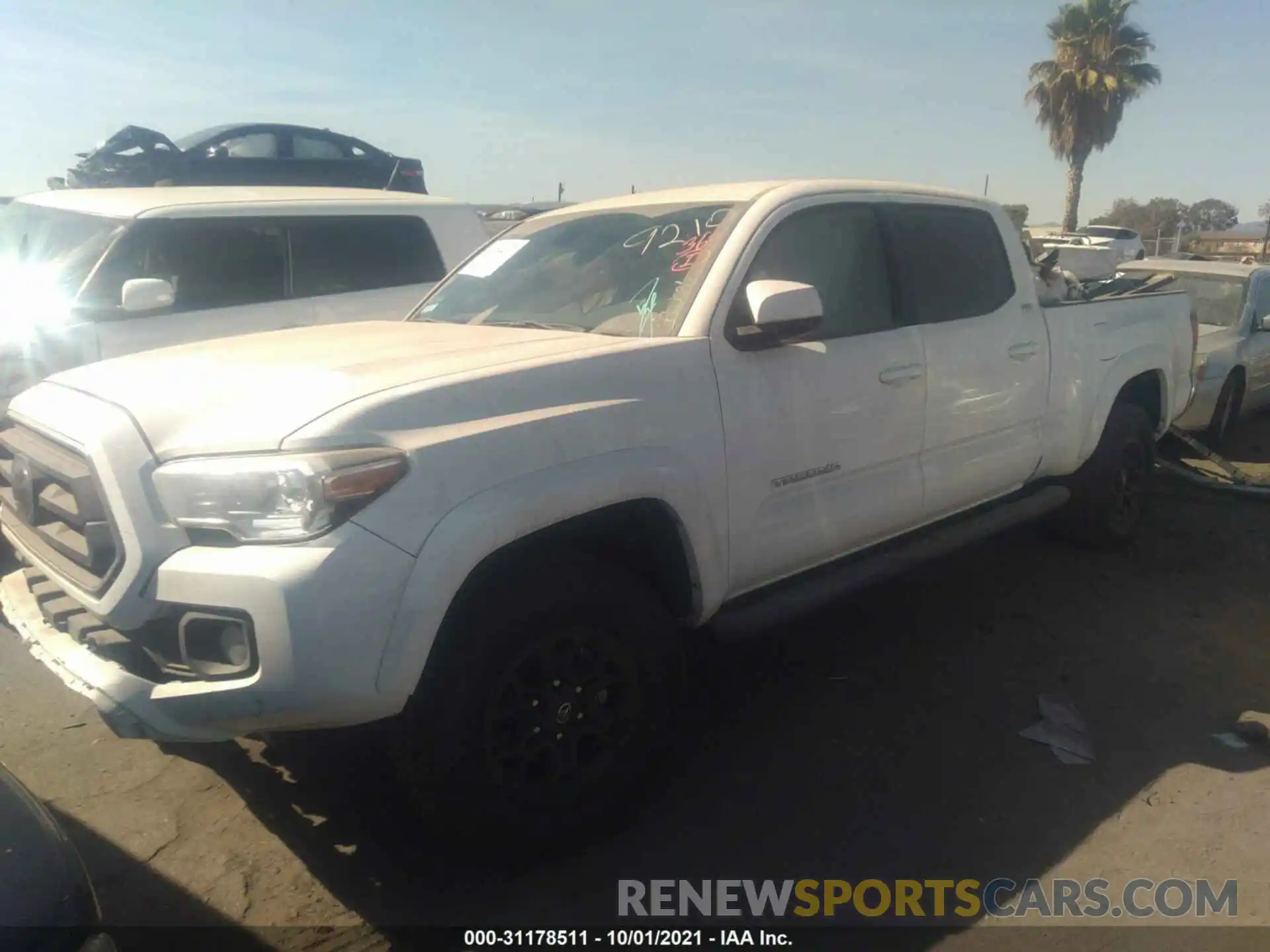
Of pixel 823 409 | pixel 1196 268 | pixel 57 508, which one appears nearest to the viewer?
pixel 57 508

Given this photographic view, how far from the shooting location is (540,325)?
11.7 feet

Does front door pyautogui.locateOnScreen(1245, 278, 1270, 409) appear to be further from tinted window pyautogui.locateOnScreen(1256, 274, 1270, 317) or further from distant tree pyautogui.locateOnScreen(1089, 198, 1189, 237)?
distant tree pyautogui.locateOnScreen(1089, 198, 1189, 237)

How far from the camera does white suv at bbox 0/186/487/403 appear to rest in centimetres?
523

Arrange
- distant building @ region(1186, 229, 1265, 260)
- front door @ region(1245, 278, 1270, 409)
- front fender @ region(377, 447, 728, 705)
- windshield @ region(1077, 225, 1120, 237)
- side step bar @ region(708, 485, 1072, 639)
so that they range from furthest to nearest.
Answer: distant building @ region(1186, 229, 1265, 260) < windshield @ region(1077, 225, 1120, 237) < front door @ region(1245, 278, 1270, 409) < side step bar @ region(708, 485, 1072, 639) < front fender @ region(377, 447, 728, 705)

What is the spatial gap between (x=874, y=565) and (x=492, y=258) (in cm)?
205

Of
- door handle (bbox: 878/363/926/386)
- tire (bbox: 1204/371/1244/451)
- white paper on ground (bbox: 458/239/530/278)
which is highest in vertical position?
white paper on ground (bbox: 458/239/530/278)

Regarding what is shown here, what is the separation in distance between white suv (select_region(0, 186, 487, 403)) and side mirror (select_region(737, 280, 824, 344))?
359cm

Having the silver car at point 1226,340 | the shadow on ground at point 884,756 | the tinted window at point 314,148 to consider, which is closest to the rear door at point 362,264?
the shadow on ground at point 884,756

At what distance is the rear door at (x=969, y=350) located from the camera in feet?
13.2

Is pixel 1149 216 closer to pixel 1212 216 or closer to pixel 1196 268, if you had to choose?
pixel 1212 216

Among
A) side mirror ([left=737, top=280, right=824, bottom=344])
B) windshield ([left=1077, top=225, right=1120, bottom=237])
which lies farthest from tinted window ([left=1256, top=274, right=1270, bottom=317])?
windshield ([left=1077, top=225, right=1120, bottom=237])

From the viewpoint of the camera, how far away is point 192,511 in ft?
7.89

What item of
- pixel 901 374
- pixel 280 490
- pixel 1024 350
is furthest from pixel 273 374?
pixel 1024 350

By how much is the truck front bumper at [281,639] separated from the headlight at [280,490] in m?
0.05
